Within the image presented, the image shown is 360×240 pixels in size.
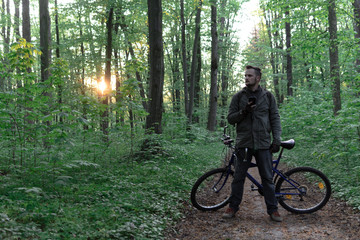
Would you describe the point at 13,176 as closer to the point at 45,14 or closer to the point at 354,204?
the point at 354,204

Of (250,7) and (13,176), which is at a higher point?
(250,7)

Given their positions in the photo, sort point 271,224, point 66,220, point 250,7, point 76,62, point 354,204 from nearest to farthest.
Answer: point 66,220 → point 271,224 → point 354,204 → point 76,62 → point 250,7

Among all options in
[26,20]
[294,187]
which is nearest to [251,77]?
[294,187]

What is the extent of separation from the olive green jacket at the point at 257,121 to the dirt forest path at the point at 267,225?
4.06 ft

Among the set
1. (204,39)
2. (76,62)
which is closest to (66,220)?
(76,62)

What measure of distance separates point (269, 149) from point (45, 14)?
986 centimetres

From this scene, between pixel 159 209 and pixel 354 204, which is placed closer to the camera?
pixel 159 209

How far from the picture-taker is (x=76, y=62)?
1427cm

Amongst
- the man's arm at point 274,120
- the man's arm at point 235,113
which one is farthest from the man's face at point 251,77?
the man's arm at point 274,120

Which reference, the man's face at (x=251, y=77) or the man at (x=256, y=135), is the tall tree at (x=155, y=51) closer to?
the man at (x=256, y=135)

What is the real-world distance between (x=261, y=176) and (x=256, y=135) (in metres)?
0.70

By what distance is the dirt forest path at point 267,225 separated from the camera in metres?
3.72

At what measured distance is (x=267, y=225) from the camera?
13.5 feet

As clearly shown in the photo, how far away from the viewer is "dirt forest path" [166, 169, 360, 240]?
12.2 ft
